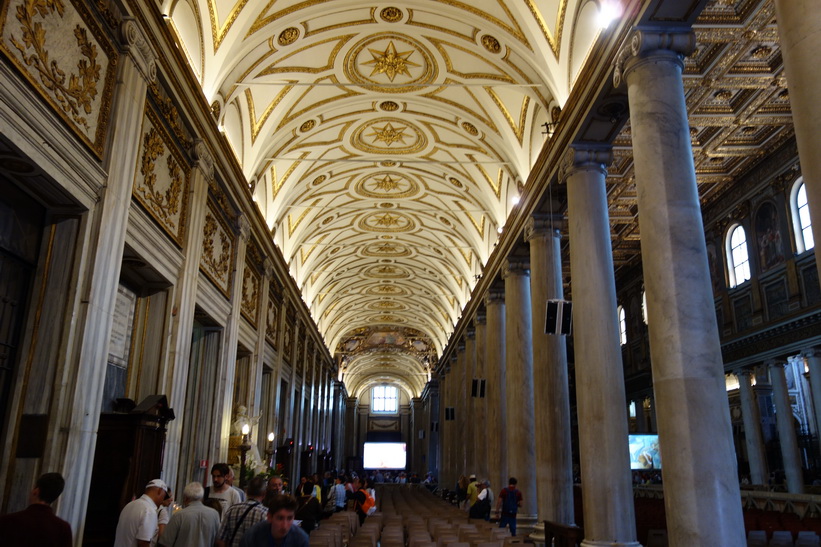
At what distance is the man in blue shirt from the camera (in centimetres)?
370

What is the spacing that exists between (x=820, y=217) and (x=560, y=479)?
8.23 metres

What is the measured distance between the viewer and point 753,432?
53.9 ft

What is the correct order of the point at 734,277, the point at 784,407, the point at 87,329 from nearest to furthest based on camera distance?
1. the point at 87,329
2. the point at 784,407
3. the point at 734,277

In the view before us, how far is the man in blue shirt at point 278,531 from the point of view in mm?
3701

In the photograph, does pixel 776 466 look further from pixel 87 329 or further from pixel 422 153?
pixel 87 329

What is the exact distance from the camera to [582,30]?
413 inches

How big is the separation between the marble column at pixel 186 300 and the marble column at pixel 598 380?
586 cm

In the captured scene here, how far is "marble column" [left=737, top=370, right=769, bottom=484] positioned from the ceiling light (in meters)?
11.2

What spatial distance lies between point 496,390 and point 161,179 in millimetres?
11914

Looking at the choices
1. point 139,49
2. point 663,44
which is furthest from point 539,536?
point 139,49

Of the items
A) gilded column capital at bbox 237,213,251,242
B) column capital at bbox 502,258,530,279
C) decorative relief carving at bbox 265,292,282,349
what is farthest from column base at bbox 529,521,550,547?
decorative relief carving at bbox 265,292,282,349

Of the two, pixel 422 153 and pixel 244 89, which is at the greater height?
pixel 422 153

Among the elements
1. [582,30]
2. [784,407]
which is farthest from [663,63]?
[784,407]

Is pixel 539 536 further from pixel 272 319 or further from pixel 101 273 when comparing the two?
pixel 272 319
